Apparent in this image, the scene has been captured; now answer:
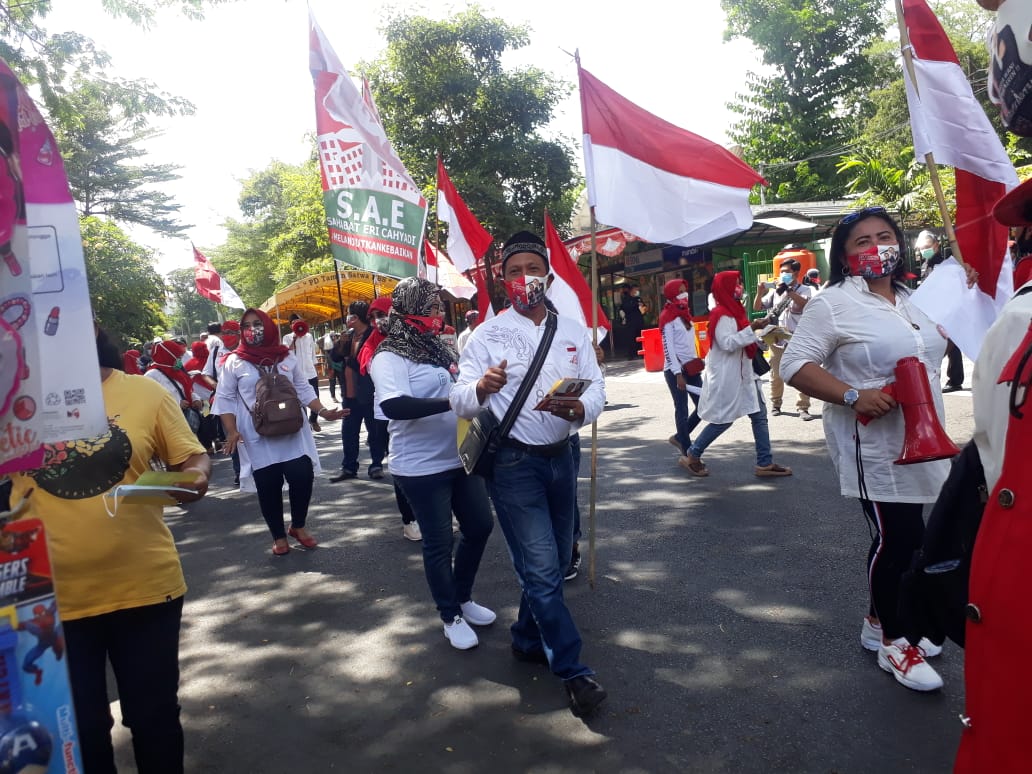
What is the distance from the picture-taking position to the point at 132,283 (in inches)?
882

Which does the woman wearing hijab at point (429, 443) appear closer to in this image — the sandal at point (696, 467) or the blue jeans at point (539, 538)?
the blue jeans at point (539, 538)

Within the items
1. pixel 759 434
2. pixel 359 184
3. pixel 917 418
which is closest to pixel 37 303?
pixel 917 418

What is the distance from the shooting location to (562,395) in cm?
310

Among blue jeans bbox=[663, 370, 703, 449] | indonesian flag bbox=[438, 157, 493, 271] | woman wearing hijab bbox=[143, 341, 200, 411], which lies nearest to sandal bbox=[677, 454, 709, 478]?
blue jeans bbox=[663, 370, 703, 449]

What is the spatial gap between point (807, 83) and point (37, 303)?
3763 cm

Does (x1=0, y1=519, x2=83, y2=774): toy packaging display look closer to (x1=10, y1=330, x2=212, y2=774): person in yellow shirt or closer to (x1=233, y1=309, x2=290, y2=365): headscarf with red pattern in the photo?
(x1=10, y1=330, x2=212, y2=774): person in yellow shirt

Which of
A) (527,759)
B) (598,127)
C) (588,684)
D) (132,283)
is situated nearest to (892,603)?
(588,684)

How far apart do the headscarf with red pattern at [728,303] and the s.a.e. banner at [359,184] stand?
108 inches

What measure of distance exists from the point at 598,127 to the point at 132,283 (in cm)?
2126

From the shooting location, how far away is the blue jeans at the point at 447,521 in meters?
3.90

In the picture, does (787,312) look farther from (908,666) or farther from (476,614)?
(908,666)

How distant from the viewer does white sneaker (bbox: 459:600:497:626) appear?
424cm

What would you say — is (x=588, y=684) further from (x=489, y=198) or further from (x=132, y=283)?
(x=132, y=283)

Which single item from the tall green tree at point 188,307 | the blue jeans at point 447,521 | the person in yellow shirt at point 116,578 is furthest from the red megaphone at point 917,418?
the tall green tree at point 188,307
